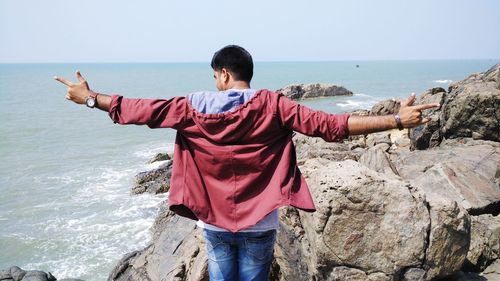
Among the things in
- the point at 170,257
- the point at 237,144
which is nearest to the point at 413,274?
the point at 237,144

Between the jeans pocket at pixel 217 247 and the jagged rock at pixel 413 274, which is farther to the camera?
the jagged rock at pixel 413 274

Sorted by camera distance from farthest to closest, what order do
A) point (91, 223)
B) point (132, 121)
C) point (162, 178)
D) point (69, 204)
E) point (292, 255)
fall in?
point (162, 178) < point (69, 204) < point (91, 223) < point (292, 255) < point (132, 121)

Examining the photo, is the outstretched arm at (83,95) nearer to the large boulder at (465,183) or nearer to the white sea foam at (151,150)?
the large boulder at (465,183)

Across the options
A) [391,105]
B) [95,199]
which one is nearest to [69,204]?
[95,199]

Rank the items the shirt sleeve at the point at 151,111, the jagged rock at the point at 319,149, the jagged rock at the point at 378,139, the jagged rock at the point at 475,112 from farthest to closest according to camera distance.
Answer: the jagged rock at the point at 378,139, the jagged rock at the point at 319,149, the jagged rock at the point at 475,112, the shirt sleeve at the point at 151,111

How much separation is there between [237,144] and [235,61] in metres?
0.61

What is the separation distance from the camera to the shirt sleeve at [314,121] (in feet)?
9.78

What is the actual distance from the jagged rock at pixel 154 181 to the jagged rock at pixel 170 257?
10439mm

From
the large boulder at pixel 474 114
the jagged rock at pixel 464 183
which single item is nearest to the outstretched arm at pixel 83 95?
the jagged rock at pixel 464 183

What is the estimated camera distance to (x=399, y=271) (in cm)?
511

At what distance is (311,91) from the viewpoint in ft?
224

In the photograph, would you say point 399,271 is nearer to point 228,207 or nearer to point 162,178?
point 228,207

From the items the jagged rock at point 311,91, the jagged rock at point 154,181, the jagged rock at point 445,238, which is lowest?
the jagged rock at point 311,91

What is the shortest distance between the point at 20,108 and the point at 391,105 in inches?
1994
